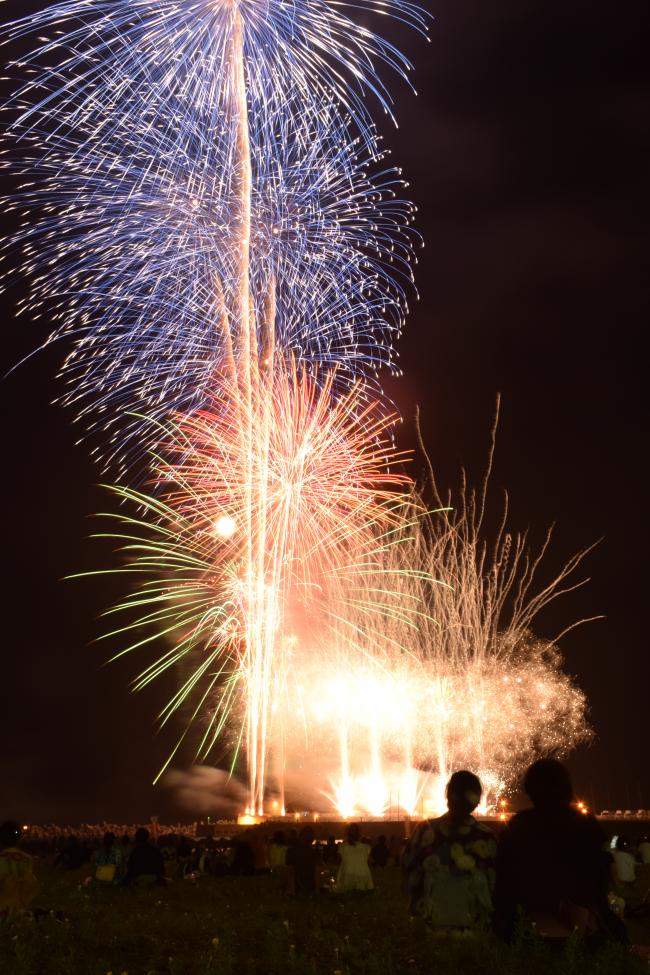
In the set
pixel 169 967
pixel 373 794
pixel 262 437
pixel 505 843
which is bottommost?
pixel 169 967

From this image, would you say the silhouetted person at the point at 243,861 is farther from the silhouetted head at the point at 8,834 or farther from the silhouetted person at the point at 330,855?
the silhouetted head at the point at 8,834

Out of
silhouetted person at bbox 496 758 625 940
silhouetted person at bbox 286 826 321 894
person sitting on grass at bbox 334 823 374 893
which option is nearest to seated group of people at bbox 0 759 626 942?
silhouetted person at bbox 496 758 625 940

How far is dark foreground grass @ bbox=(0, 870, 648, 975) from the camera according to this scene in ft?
23.7

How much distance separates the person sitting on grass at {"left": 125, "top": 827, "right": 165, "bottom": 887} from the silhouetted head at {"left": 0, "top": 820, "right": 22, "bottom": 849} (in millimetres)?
6077

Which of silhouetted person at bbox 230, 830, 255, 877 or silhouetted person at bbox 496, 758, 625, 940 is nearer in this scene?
silhouetted person at bbox 496, 758, 625, 940

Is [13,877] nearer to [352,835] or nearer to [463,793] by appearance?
[463,793]

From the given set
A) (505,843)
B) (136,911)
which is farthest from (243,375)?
(505,843)

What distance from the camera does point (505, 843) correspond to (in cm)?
734

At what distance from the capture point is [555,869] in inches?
280

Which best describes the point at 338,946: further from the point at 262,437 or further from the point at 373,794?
the point at 373,794

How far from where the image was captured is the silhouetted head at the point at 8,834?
12.0 metres

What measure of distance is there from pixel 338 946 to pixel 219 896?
7881mm

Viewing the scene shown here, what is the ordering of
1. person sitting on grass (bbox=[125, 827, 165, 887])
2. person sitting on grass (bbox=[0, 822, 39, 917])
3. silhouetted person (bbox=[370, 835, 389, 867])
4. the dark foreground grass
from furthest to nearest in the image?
1. silhouetted person (bbox=[370, 835, 389, 867])
2. person sitting on grass (bbox=[125, 827, 165, 887])
3. person sitting on grass (bbox=[0, 822, 39, 917])
4. the dark foreground grass

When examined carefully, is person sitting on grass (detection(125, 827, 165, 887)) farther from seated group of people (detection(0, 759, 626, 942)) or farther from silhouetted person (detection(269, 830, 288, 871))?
seated group of people (detection(0, 759, 626, 942))
